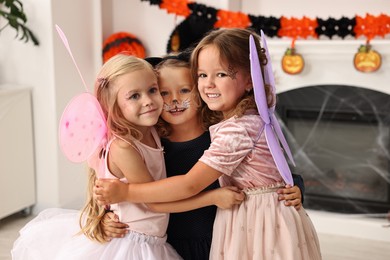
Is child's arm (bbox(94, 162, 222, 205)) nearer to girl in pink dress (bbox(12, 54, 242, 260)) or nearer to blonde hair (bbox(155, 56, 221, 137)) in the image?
girl in pink dress (bbox(12, 54, 242, 260))

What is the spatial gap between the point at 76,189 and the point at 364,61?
2053mm

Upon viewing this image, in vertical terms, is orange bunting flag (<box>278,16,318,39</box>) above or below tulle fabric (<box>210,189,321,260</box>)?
above

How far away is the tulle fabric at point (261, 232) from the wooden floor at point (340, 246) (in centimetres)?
162

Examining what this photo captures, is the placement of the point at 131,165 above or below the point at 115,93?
below

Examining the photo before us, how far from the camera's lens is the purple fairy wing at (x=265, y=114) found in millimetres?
1381

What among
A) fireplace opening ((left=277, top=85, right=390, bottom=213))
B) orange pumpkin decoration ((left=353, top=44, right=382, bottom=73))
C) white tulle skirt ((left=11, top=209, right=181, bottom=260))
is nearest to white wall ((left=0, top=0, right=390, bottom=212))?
orange pumpkin decoration ((left=353, top=44, right=382, bottom=73))

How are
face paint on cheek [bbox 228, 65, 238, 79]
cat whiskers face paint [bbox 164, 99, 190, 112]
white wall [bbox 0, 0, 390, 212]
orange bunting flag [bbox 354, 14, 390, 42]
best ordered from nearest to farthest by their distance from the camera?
face paint on cheek [bbox 228, 65, 238, 79] < cat whiskers face paint [bbox 164, 99, 190, 112] < orange bunting flag [bbox 354, 14, 390, 42] < white wall [bbox 0, 0, 390, 212]

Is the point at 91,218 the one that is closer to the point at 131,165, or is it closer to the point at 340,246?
the point at 131,165

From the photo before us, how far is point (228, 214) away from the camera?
60.0 inches

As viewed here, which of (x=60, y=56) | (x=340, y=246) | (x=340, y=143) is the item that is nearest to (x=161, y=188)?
(x=340, y=246)

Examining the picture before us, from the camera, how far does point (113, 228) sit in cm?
156

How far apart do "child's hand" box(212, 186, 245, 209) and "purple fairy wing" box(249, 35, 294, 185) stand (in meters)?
0.13

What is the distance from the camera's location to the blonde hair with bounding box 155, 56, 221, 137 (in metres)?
1.62

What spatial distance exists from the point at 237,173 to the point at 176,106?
0.27 metres
